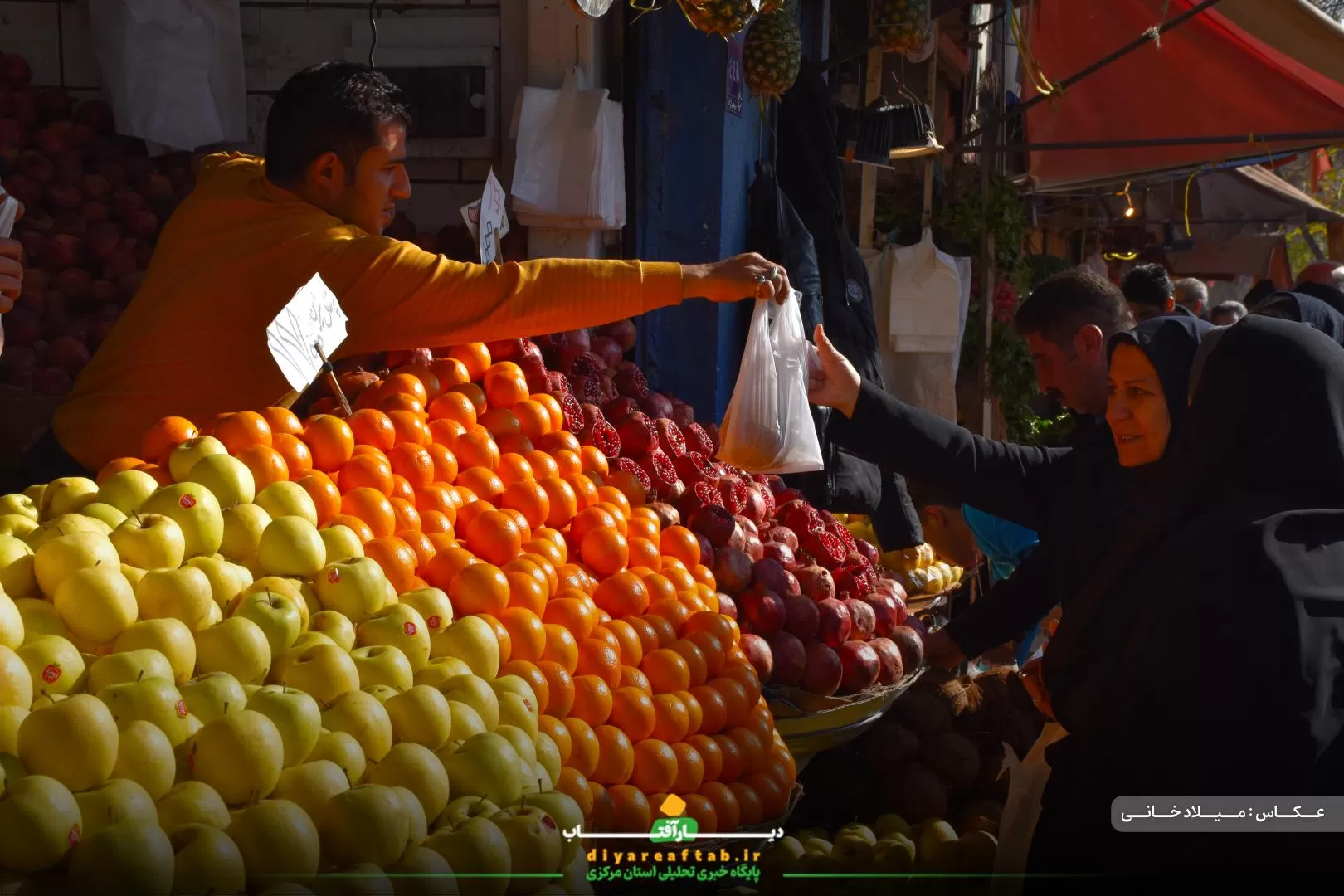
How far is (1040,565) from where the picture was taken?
11.6 ft

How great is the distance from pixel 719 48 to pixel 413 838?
3.97 m

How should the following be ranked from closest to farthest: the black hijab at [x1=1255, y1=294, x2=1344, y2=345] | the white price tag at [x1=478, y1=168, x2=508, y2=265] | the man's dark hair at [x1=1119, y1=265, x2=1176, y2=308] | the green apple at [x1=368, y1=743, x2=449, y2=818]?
the green apple at [x1=368, y1=743, x2=449, y2=818] < the white price tag at [x1=478, y1=168, x2=508, y2=265] < the black hijab at [x1=1255, y1=294, x2=1344, y2=345] < the man's dark hair at [x1=1119, y1=265, x2=1176, y2=308]

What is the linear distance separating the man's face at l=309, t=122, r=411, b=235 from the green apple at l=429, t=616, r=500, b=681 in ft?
4.71

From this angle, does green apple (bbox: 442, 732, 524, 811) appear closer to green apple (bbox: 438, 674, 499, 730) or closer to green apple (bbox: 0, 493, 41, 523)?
green apple (bbox: 438, 674, 499, 730)

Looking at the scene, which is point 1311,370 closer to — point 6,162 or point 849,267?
point 849,267

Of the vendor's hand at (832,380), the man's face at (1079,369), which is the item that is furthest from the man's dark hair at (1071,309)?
the vendor's hand at (832,380)

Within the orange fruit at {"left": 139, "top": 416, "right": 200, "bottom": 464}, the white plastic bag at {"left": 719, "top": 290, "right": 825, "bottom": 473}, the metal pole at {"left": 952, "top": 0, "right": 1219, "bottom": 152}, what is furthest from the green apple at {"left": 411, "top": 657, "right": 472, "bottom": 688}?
the metal pole at {"left": 952, "top": 0, "right": 1219, "bottom": 152}

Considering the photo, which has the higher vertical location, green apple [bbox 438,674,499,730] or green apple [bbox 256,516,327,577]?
green apple [bbox 256,516,327,577]

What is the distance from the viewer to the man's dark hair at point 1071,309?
368 centimetres

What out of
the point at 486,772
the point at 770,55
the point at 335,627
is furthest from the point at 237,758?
the point at 770,55

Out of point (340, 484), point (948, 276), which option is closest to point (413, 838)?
point (340, 484)

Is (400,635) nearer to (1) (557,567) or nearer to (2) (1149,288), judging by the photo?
(1) (557,567)

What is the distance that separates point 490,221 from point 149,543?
81.1 inches

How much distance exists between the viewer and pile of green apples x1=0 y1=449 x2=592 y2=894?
5.40 ft
